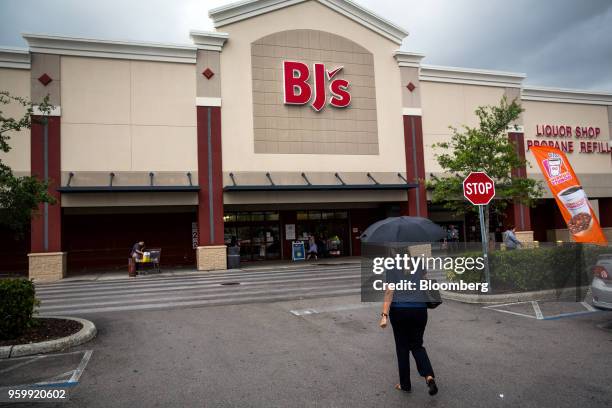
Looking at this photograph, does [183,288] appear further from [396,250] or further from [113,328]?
[396,250]

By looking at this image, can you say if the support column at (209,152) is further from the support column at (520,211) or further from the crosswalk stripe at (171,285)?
the support column at (520,211)

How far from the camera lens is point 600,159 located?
3112 cm

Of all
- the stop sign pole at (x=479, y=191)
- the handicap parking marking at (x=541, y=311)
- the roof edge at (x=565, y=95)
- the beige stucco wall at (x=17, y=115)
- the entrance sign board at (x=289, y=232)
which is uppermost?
the roof edge at (x=565, y=95)

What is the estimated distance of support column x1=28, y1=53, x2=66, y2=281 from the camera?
802 inches

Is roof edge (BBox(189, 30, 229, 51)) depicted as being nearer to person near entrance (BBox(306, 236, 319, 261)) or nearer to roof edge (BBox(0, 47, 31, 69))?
roof edge (BBox(0, 47, 31, 69))

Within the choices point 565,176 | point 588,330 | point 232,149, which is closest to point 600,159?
point 565,176

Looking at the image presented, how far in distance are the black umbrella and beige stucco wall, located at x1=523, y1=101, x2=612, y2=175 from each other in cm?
2689

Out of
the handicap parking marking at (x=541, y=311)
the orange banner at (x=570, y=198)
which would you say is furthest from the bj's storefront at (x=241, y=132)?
the handicap parking marking at (x=541, y=311)

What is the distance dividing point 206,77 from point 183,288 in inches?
497

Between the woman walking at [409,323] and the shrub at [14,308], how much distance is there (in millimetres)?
6261

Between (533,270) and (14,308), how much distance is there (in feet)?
36.2

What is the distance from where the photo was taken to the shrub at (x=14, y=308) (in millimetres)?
7347

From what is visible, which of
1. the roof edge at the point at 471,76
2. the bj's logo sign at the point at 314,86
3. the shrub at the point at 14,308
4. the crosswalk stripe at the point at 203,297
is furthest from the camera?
the roof edge at the point at 471,76

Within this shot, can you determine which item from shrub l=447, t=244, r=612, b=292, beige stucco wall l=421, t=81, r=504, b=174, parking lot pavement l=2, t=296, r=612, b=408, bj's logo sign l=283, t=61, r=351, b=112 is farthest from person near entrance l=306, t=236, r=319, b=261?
parking lot pavement l=2, t=296, r=612, b=408
